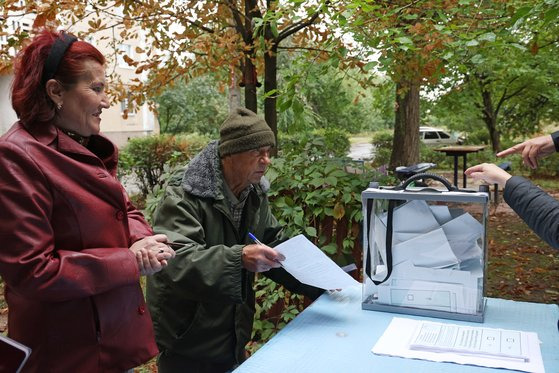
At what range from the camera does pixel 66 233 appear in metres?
1.44

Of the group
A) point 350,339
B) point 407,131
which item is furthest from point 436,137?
point 350,339

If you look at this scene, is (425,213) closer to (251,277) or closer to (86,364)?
(251,277)

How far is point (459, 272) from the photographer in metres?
1.75

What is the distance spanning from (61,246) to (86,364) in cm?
34

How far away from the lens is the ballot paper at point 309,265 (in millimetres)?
1701

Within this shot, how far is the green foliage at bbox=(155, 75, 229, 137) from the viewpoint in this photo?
25.5 meters

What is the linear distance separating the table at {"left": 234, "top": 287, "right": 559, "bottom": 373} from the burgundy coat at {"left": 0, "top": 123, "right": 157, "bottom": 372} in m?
0.40

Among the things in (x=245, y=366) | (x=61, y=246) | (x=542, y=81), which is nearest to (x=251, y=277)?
(x=245, y=366)

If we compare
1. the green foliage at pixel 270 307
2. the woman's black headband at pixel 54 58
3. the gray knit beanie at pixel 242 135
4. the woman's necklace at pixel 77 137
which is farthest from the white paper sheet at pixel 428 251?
the green foliage at pixel 270 307

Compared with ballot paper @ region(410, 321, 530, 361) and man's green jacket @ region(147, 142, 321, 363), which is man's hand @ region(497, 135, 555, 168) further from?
man's green jacket @ region(147, 142, 321, 363)

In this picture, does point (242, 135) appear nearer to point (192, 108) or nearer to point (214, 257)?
point (214, 257)

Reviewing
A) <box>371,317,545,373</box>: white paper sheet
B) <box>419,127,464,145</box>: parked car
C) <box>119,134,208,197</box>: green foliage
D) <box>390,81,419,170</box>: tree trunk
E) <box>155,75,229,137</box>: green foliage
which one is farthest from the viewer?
<box>419,127,464,145</box>: parked car

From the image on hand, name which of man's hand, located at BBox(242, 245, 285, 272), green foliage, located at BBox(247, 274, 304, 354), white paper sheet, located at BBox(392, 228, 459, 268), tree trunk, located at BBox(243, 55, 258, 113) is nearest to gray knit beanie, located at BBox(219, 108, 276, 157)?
man's hand, located at BBox(242, 245, 285, 272)

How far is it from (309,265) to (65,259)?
774 millimetres
